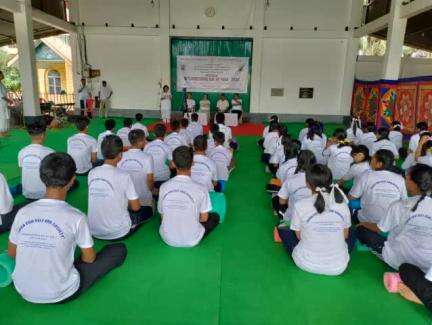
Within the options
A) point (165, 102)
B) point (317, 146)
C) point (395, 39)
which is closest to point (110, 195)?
point (317, 146)

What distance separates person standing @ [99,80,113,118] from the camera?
13.1 m

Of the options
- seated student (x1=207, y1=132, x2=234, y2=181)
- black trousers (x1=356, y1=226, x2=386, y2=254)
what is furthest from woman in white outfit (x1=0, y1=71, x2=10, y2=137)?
black trousers (x1=356, y1=226, x2=386, y2=254)

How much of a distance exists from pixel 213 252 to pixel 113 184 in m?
1.10

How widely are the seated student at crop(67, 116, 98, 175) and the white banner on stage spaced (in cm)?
855

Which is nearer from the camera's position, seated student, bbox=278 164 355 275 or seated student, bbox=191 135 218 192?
seated student, bbox=278 164 355 275

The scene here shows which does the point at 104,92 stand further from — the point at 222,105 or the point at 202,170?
the point at 202,170

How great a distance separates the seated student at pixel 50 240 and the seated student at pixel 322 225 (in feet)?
5.26

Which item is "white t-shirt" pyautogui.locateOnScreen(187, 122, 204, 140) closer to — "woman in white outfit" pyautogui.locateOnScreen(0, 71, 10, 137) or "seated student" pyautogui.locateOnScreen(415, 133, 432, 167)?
"seated student" pyautogui.locateOnScreen(415, 133, 432, 167)

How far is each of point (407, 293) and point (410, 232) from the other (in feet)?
1.47

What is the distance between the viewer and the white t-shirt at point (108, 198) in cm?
300

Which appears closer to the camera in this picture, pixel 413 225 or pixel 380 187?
pixel 413 225

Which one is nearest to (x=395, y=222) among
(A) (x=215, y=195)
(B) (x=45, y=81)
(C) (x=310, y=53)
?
(A) (x=215, y=195)

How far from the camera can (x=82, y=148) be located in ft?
16.8

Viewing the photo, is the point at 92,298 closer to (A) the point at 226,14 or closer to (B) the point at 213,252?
(B) the point at 213,252
